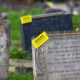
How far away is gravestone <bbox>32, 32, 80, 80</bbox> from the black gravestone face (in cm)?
330

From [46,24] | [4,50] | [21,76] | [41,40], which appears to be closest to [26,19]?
[46,24]

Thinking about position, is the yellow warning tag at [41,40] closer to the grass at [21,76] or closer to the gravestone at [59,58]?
the gravestone at [59,58]

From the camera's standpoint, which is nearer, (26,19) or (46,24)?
(26,19)

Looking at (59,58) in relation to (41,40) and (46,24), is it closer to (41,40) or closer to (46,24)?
(41,40)

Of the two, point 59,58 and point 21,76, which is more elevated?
point 59,58

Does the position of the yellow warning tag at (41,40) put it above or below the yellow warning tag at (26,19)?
below

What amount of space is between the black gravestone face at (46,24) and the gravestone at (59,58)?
330 cm

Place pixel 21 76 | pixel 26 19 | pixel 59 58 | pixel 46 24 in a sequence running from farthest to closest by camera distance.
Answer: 1. pixel 46 24
2. pixel 26 19
3. pixel 21 76
4. pixel 59 58

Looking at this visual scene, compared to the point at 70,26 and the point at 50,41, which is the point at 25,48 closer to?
the point at 70,26

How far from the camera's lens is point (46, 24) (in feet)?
47.3

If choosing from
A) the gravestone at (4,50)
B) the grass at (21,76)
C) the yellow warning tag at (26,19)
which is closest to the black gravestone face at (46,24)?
the yellow warning tag at (26,19)

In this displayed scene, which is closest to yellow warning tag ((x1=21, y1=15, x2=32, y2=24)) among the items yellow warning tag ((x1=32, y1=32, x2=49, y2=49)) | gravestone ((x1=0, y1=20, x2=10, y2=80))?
gravestone ((x1=0, y1=20, x2=10, y2=80))

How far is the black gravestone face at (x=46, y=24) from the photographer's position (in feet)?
47.1

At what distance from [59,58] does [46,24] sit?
348 centimetres
